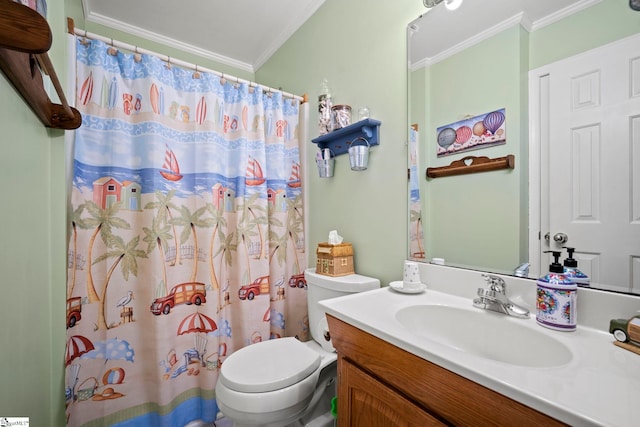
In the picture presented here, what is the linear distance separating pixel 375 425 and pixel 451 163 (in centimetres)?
93

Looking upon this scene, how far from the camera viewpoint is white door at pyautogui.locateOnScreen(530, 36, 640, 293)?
702mm

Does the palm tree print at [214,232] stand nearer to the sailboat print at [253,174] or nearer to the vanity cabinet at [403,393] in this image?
the sailboat print at [253,174]

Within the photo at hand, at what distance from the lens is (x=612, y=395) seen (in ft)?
1.48

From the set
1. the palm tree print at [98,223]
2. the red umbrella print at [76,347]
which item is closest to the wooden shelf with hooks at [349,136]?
the palm tree print at [98,223]

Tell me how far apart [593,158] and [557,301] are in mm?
406

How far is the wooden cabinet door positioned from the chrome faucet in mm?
420

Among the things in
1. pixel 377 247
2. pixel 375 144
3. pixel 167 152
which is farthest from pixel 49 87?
pixel 377 247

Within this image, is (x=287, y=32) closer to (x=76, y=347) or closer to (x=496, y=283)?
(x=496, y=283)

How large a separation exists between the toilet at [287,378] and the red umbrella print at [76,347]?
0.67 metres

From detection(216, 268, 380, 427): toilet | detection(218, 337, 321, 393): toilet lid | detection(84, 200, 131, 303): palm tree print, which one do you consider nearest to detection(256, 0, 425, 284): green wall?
detection(216, 268, 380, 427): toilet

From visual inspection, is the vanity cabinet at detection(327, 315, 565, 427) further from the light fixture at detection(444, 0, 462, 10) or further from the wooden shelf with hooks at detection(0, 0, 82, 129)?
the light fixture at detection(444, 0, 462, 10)

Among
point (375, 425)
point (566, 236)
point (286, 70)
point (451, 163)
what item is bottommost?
point (375, 425)

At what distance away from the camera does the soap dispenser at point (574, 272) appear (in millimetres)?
761

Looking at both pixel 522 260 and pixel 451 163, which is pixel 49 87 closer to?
pixel 451 163
